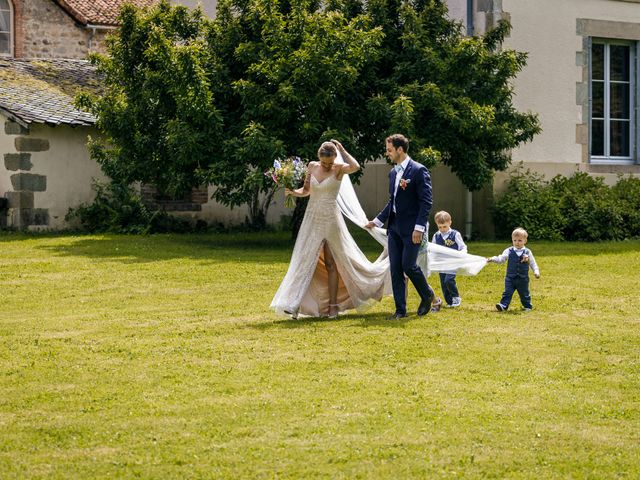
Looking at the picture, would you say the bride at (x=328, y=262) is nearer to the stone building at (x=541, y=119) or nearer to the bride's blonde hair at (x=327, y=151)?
the bride's blonde hair at (x=327, y=151)

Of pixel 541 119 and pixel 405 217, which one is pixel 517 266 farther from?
pixel 541 119

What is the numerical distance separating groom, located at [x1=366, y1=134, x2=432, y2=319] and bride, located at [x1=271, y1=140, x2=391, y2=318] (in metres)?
0.40

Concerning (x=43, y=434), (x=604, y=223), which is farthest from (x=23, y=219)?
(x=43, y=434)

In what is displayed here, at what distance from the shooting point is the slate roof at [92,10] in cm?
3256

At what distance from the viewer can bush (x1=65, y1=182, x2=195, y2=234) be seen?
23.4 m

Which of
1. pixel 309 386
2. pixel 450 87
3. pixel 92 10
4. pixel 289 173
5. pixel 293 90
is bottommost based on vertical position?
pixel 309 386

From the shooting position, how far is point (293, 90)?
1822cm

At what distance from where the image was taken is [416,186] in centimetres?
1133

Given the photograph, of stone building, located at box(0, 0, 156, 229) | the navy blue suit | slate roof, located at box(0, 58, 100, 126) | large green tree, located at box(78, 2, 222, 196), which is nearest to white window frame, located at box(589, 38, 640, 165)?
large green tree, located at box(78, 2, 222, 196)

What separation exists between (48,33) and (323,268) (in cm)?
2318

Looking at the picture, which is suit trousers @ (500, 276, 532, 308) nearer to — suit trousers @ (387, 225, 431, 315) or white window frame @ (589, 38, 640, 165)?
suit trousers @ (387, 225, 431, 315)

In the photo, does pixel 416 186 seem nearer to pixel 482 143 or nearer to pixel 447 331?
pixel 447 331

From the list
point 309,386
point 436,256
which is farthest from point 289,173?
point 309,386

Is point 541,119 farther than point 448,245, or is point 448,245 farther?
point 541,119
